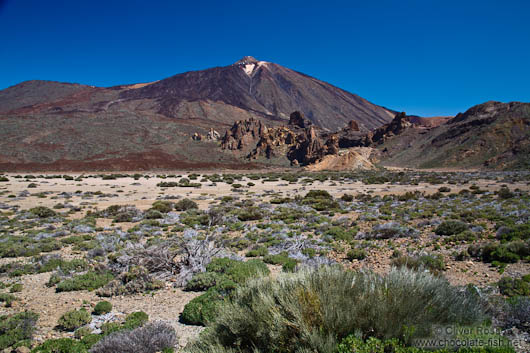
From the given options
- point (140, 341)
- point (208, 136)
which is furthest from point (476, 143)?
point (140, 341)

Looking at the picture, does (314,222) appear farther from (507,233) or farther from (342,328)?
(342,328)

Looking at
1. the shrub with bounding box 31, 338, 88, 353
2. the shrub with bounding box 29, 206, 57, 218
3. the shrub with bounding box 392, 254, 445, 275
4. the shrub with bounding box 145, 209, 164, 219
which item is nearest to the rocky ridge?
the shrub with bounding box 145, 209, 164, 219

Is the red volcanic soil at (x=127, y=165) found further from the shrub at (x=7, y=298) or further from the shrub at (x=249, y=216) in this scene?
the shrub at (x=7, y=298)

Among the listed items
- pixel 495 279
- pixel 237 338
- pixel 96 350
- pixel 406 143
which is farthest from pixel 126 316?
pixel 406 143

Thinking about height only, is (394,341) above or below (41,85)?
below

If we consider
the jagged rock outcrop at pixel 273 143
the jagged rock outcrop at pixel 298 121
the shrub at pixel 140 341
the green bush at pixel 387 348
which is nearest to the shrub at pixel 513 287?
the green bush at pixel 387 348

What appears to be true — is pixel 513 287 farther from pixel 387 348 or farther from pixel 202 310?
pixel 202 310

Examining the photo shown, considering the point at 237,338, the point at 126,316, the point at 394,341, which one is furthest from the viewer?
the point at 126,316
